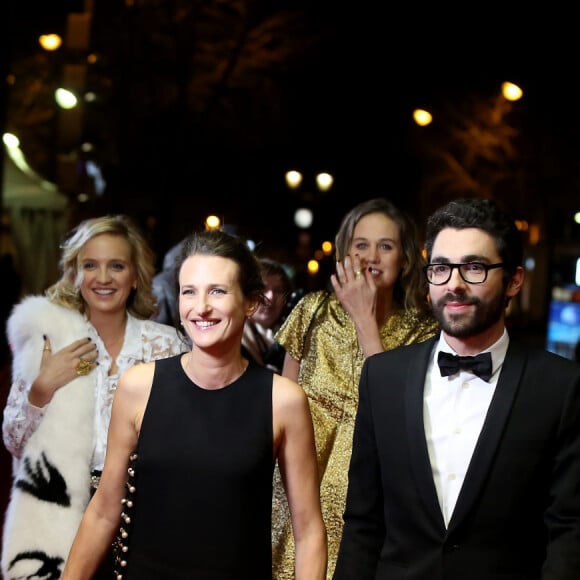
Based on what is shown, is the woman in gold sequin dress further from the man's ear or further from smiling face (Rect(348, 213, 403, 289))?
the man's ear

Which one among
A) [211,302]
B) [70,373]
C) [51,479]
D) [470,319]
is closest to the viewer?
[470,319]

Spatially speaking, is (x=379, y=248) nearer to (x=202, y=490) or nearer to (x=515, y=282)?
(x=515, y=282)

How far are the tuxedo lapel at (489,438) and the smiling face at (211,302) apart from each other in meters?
0.96

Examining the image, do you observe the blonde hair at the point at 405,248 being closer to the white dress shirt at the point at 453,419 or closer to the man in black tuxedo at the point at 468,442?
the man in black tuxedo at the point at 468,442

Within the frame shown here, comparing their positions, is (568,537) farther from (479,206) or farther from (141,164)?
(141,164)

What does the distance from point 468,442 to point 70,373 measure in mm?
2386

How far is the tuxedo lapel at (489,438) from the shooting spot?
306 cm

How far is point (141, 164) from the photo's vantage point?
76.9ft

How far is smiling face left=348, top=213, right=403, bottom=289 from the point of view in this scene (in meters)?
4.97

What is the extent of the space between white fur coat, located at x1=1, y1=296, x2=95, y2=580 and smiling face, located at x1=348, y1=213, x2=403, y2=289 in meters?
1.50

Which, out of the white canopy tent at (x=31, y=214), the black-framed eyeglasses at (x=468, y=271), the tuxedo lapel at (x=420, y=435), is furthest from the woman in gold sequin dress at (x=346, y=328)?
the white canopy tent at (x=31, y=214)

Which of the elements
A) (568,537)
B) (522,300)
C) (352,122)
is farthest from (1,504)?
(522,300)

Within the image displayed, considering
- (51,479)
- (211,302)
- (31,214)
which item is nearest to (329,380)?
(51,479)

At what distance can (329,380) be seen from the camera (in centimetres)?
496
